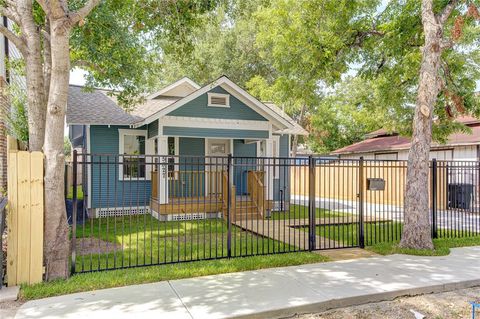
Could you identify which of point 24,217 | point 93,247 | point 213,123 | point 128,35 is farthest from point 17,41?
point 213,123

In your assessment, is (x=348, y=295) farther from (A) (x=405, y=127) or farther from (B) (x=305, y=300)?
(A) (x=405, y=127)

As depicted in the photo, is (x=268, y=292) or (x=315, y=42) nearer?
(x=268, y=292)

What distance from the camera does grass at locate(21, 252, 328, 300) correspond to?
488 cm

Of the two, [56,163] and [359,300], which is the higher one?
[56,163]

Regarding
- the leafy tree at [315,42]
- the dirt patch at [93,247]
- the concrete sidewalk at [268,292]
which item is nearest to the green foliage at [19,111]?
the dirt patch at [93,247]

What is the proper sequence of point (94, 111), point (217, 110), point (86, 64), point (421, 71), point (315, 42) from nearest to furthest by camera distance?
point (421, 71)
point (86, 64)
point (315, 42)
point (217, 110)
point (94, 111)

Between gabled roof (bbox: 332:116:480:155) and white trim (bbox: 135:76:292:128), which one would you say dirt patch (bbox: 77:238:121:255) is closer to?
white trim (bbox: 135:76:292:128)

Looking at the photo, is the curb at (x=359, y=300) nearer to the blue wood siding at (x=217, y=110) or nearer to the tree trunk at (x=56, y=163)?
the tree trunk at (x=56, y=163)

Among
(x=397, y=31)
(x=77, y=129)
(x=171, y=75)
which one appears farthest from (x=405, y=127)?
(x=171, y=75)

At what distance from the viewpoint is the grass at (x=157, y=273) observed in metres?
4.88

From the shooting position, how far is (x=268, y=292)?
489 cm

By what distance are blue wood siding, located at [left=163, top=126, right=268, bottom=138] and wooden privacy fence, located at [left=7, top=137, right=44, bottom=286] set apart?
622 centimetres

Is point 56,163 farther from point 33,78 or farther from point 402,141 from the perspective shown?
point 402,141

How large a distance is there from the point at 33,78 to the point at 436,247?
8.65 meters
